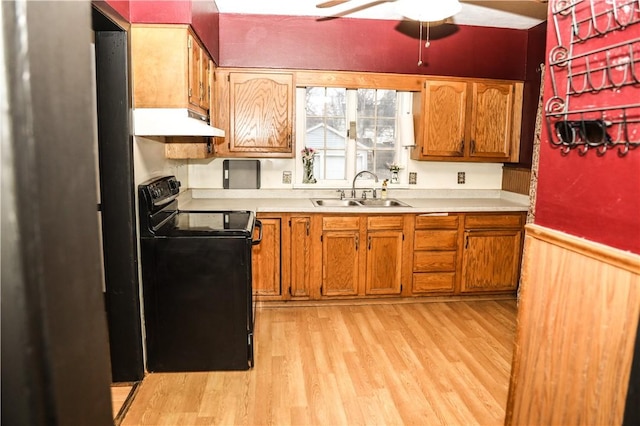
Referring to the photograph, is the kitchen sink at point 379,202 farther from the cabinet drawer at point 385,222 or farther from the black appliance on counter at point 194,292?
the black appliance on counter at point 194,292

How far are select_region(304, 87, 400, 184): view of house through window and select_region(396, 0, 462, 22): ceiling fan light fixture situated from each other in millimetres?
1950

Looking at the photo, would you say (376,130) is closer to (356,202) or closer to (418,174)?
(418,174)

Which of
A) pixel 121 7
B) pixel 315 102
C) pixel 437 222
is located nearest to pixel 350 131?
pixel 315 102

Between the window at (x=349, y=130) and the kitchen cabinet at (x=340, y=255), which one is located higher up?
the window at (x=349, y=130)

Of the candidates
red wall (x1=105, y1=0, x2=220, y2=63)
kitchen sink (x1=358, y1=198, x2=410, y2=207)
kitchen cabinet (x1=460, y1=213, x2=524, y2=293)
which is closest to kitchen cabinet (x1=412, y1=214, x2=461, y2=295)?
kitchen cabinet (x1=460, y1=213, x2=524, y2=293)

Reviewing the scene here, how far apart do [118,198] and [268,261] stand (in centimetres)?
164

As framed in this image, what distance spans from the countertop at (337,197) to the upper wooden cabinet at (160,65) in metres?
1.37

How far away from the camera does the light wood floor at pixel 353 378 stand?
244 centimetres

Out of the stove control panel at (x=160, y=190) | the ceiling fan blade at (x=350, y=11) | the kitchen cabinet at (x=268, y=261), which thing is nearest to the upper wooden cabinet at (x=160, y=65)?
the stove control panel at (x=160, y=190)

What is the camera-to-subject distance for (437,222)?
410 cm

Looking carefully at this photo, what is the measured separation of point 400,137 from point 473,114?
0.70m

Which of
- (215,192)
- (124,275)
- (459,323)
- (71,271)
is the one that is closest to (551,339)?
(71,271)

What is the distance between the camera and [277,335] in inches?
136

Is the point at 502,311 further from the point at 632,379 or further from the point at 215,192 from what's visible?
the point at 632,379
